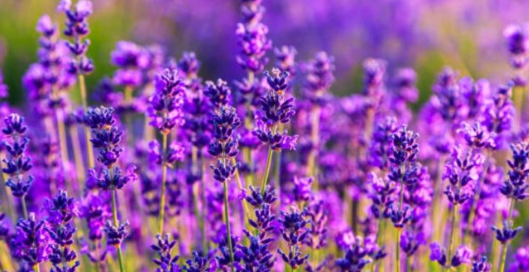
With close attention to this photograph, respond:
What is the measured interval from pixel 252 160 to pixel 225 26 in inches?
291

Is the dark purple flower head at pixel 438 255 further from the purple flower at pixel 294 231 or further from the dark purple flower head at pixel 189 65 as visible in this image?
the dark purple flower head at pixel 189 65

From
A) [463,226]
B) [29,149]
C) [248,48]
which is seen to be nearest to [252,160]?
[248,48]

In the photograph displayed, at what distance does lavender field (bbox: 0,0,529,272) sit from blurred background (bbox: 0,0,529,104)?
0.91 meters

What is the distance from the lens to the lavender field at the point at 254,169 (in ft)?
8.58

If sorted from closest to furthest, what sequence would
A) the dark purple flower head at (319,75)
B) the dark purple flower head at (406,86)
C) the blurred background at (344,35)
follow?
the dark purple flower head at (319,75) → the dark purple flower head at (406,86) → the blurred background at (344,35)

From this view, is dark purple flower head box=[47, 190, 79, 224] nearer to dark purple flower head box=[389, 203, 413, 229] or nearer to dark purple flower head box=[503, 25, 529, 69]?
dark purple flower head box=[389, 203, 413, 229]

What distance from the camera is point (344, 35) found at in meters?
8.62

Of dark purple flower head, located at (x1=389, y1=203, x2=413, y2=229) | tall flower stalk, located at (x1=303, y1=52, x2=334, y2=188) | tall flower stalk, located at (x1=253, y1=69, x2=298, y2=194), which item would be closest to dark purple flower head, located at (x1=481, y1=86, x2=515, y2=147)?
dark purple flower head, located at (x1=389, y1=203, x2=413, y2=229)

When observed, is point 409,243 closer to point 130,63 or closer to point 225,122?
point 225,122

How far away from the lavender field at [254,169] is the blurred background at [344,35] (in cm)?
91

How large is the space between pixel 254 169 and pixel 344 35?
5308 millimetres

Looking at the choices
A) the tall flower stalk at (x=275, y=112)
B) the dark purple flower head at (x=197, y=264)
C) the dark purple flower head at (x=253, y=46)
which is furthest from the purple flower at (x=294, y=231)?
the dark purple flower head at (x=253, y=46)

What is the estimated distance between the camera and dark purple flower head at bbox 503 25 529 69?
12.9 feet

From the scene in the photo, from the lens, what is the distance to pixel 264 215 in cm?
254
